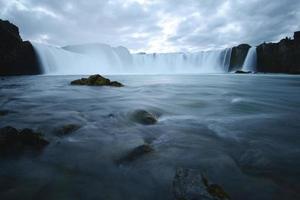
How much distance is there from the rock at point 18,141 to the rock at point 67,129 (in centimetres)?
53

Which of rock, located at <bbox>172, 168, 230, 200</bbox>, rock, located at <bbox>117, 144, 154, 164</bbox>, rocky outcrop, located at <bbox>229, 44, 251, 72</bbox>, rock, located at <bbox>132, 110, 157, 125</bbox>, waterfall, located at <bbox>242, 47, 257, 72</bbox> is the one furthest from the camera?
rocky outcrop, located at <bbox>229, 44, 251, 72</bbox>

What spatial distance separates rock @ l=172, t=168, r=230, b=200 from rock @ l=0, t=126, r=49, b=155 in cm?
253

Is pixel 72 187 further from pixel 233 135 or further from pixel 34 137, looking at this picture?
pixel 233 135

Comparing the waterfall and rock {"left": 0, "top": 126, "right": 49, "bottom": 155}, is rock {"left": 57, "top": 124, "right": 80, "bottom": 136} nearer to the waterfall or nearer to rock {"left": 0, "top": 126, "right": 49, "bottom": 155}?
rock {"left": 0, "top": 126, "right": 49, "bottom": 155}

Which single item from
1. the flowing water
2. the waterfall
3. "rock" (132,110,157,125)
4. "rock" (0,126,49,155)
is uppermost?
the waterfall

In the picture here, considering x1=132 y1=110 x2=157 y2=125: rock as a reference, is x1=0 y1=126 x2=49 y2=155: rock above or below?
above

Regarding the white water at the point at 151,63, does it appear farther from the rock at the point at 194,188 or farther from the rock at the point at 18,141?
the rock at the point at 194,188

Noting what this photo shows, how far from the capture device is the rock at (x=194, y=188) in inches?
79.0

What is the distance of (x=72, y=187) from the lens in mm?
2520

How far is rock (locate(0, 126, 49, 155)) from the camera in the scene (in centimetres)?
339

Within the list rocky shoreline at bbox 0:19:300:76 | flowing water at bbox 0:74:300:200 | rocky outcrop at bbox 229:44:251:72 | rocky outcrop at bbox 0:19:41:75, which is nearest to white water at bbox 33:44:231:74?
rocky outcrop at bbox 229:44:251:72

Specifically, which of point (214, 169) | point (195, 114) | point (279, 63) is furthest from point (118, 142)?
point (279, 63)

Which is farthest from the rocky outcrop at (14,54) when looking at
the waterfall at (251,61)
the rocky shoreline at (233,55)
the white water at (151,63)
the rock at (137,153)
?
the waterfall at (251,61)

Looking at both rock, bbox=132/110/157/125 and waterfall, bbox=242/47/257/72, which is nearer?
rock, bbox=132/110/157/125
